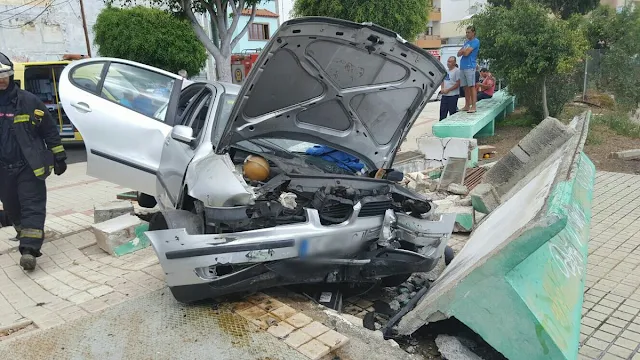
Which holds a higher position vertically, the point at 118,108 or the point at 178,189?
the point at 118,108

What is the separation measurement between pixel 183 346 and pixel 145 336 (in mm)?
344

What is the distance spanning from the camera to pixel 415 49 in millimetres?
3717

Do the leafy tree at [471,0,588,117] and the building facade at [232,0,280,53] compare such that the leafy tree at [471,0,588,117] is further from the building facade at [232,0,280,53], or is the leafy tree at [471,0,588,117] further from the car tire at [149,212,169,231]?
the building facade at [232,0,280,53]

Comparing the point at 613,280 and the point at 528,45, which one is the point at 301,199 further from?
the point at 528,45

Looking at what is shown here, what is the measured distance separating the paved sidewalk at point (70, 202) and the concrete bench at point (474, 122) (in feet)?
19.1

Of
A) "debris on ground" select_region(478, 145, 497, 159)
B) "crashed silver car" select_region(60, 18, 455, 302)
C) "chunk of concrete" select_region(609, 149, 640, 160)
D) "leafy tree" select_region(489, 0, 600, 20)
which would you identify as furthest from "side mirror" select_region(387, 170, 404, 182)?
"leafy tree" select_region(489, 0, 600, 20)

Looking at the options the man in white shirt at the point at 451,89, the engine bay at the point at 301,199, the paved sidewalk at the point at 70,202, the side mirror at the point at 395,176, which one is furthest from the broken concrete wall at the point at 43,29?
the side mirror at the point at 395,176

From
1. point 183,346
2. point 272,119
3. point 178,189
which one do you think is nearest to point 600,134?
point 272,119

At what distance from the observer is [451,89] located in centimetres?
999

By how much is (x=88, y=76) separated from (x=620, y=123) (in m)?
10.7

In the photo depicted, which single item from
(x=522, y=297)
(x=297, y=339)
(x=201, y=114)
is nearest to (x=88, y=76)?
(x=201, y=114)

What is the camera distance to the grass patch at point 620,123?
32.9ft

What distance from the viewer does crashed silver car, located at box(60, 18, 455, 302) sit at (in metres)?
3.21

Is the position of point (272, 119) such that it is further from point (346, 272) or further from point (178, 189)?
point (346, 272)
